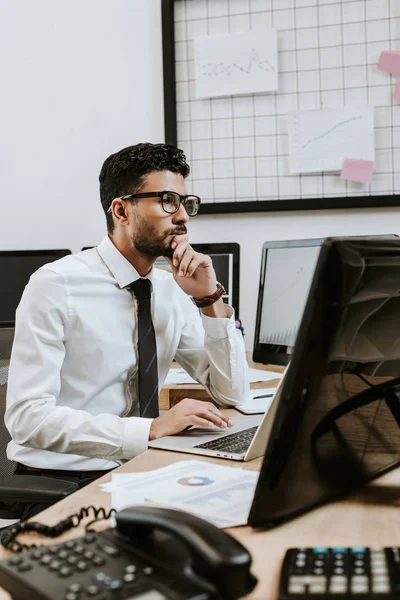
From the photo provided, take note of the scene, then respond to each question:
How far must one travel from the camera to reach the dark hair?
1.72 meters

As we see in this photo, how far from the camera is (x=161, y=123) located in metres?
2.53

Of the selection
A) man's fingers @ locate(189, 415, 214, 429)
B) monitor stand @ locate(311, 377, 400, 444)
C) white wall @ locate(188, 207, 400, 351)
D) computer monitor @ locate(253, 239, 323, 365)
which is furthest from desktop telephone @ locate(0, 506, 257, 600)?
white wall @ locate(188, 207, 400, 351)

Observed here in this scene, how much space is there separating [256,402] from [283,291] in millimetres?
546

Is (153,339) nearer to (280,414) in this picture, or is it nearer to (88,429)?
(88,429)

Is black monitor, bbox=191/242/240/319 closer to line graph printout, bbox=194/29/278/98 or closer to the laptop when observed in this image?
line graph printout, bbox=194/29/278/98

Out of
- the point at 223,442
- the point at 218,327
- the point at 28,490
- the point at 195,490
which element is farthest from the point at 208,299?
the point at 195,490

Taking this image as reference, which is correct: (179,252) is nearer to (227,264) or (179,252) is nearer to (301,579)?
(227,264)

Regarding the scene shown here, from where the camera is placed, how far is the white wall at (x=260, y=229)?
7.77 feet

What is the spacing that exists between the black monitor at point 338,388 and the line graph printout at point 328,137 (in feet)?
5.18

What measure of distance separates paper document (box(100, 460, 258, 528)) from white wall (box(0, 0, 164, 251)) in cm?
166

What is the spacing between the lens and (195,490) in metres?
0.93

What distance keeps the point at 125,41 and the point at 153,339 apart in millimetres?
1356

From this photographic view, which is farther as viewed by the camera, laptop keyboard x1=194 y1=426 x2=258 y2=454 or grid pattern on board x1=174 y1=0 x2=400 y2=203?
grid pattern on board x1=174 y1=0 x2=400 y2=203

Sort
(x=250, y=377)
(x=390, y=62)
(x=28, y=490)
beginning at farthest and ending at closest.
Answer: (x=390, y=62)
(x=250, y=377)
(x=28, y=490)
